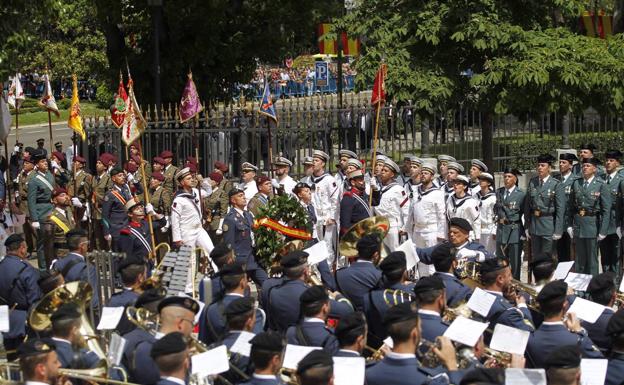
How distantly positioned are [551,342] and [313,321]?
1794 millimetres

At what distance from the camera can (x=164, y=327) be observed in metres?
8.93

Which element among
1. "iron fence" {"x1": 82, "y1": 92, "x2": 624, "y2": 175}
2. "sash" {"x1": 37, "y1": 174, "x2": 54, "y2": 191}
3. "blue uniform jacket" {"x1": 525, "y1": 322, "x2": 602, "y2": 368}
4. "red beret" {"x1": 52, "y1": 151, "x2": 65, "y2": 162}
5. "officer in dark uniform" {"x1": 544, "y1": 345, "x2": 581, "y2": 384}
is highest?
"iron fence" {"x1": 82, "y1": 92, "x2": 624, "y2": 175}

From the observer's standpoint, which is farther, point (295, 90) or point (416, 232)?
point (295, 90)

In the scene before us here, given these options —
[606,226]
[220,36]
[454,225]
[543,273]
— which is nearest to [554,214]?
[606,226]

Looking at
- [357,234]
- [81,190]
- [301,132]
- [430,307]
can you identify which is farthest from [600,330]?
[81,190]

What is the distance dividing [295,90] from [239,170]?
25398mm

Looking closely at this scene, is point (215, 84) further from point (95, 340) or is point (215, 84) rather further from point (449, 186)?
point (95, 340)

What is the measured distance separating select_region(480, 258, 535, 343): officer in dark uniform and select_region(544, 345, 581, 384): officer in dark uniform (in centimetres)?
201

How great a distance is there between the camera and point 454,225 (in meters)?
12.4

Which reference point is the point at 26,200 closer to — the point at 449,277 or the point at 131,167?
the point at 131,167

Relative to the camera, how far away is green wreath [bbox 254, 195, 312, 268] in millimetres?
14789

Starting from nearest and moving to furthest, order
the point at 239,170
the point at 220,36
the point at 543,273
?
the point at 543,273
the point at 239,170
the point at 220,36

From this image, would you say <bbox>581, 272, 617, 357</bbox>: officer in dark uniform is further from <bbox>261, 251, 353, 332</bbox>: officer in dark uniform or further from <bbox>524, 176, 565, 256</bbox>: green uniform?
<bbox>524, 176, 565, 256</bbox>: green uniform

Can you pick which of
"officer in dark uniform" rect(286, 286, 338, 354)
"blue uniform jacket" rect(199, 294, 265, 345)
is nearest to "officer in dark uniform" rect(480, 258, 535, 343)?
"officer in dark uniform" rect(286, 286, 338, 354)
